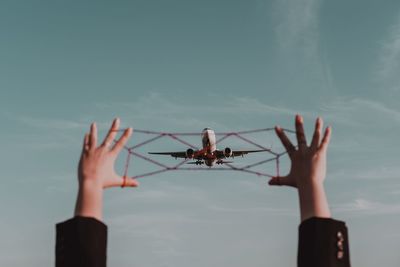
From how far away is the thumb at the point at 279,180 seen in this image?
7.20 meters

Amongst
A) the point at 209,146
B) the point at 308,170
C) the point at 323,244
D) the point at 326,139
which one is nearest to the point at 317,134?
the point at 326,139

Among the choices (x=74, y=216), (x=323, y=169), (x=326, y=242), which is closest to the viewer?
(x=326, y=242)

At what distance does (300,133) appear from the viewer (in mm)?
7203

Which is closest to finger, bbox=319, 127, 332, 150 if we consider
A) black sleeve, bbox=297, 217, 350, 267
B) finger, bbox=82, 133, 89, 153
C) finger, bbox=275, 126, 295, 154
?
finger, bbox=275, 126, 295, 154

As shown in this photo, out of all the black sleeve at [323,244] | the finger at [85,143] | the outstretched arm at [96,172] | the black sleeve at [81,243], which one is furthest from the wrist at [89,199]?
the black sleeve at [323,244]

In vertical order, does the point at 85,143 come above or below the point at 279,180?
above

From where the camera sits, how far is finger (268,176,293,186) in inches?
283

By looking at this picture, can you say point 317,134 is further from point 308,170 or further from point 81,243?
point 81,243

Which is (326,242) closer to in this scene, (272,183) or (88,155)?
(272,183)

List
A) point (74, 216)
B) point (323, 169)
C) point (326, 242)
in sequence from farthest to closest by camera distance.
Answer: point (323, 169) → point (74, 216) → point (326, 242)

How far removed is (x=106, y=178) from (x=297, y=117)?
313 centimetres

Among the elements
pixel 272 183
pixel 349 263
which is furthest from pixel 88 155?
pixel 349 263

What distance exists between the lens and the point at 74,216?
6348mm

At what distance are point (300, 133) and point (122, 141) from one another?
9.34ft
